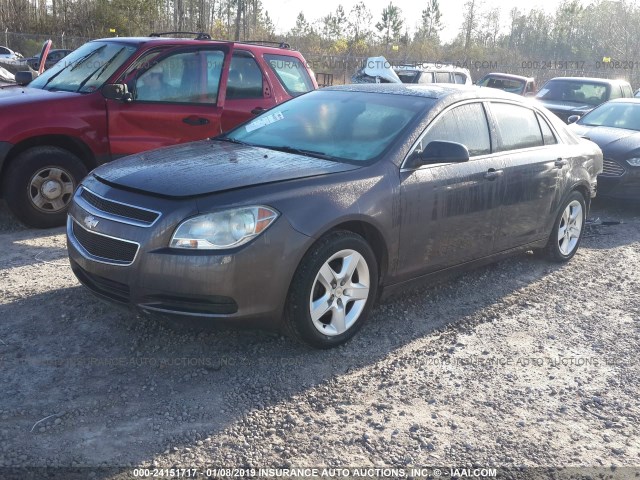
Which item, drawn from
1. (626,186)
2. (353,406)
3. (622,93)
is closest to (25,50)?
(622,93)

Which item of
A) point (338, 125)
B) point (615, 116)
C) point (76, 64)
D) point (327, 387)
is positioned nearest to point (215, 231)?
point (327, 387)

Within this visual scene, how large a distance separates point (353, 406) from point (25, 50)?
36.4 m

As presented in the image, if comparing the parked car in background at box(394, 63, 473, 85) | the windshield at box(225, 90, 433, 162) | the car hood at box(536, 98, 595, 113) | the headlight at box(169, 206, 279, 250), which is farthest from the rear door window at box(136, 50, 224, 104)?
the parked car in background at box(394, 63, 473, 85)

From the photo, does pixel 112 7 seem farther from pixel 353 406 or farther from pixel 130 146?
pixel 353 406

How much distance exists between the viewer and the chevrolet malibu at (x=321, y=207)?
340 centimetres

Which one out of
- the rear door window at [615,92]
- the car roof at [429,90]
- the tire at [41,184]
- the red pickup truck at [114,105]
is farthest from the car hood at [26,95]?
the rear door window at [615,92]

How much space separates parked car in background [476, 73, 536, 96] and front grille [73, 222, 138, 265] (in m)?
15.1

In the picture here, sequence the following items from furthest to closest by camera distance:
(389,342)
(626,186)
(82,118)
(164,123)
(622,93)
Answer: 1. (622,93)
2. (626,186)
3. (164,123)
4. (82,118)
5. (389,342)

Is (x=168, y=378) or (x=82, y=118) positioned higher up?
(x=82, y=118)

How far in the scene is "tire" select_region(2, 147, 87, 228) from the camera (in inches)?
232

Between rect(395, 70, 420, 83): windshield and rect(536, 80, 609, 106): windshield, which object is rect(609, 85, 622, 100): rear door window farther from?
rect(395, 70, 420, 83): windshield

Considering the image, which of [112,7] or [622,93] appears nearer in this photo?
[622,93]

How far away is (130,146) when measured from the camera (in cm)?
651

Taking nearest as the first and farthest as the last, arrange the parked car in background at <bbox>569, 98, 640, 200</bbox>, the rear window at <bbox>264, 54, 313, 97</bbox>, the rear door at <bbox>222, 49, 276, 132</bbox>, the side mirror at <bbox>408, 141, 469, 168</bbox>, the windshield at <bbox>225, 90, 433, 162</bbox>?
the side mirror at <bbox>408, 141, 469, 168</bbox> < the windshield at <bbox>225, 90, 433, 162</bbox> < the rear door at <bbox>222, 49, 276, 132</bbox> < the rear window at <bbox>264, 54, 313, 97</bbox> < the parked car in background at <bbox>569, 98, 640, 200</bbox>
